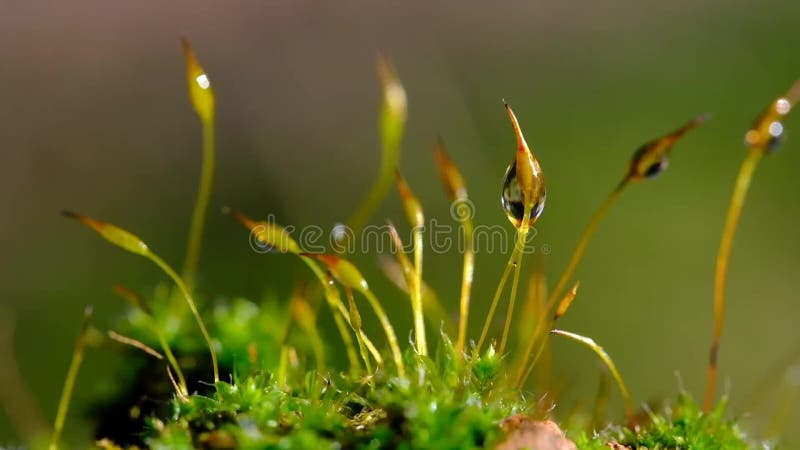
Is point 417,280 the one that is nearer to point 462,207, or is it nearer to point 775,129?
point 462,207

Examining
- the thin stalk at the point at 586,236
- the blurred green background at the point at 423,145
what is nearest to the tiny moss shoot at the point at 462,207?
the thin stalk at the point at 586,236

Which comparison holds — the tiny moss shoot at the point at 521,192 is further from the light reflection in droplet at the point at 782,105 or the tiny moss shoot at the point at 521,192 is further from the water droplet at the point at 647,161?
the light reflection in droplet at the point at 782,105

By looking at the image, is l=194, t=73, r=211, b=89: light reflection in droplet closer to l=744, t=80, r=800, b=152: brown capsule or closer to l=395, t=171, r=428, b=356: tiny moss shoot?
l=395, t=171, r=428, b=356: tiny moss shoot

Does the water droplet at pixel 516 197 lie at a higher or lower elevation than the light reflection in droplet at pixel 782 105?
lower

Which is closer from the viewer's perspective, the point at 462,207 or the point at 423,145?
the point at 462,207

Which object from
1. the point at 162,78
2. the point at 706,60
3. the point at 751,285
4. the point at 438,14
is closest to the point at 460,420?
the point at 751,285

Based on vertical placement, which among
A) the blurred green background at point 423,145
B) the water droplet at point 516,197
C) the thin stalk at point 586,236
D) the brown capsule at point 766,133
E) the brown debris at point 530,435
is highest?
the brown capsule at point 766,133

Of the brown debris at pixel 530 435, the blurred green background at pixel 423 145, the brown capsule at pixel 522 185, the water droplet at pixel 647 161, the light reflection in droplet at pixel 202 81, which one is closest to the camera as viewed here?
the brown debris at pixel 530 435

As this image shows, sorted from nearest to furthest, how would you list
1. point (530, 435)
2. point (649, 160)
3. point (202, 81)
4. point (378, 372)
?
point (530, 435) → point (378, 372) → point (649, 160) → point (202, 81)

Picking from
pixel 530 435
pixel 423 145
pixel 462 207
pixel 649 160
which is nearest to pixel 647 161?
pixel 649 160
